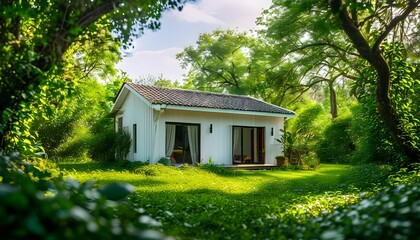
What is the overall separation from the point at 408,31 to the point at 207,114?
801cm

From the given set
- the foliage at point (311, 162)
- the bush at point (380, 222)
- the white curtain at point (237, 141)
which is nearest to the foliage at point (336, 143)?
the foliage at point (311, 162)

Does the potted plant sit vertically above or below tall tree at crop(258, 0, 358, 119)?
below

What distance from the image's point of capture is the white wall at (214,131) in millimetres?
15125

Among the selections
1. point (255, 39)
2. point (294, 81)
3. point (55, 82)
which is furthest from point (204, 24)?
point (55, 82)

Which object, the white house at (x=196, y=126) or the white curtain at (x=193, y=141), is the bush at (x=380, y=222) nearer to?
the white house at (x=196, y=126)

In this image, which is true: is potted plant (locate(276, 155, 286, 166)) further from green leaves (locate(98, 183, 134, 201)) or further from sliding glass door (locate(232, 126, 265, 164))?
green leaves (locate(98, 183, 134, 201))

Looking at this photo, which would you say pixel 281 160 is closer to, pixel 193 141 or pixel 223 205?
pixel 193 141

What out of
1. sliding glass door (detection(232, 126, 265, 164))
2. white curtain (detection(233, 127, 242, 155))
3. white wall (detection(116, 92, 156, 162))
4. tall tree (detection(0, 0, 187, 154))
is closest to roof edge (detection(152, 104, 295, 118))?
white wall (detection(116, 92, 156, 162))

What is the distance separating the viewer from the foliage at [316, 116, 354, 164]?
73.0 feet

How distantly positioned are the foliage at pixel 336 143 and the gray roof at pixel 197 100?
5.92 m

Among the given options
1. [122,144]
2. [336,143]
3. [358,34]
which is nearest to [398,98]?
[358,34]

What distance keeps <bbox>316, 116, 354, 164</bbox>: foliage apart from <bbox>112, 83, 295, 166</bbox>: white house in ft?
18.1

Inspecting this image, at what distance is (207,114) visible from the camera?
16.3m

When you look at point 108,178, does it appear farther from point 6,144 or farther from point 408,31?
point 408,31
